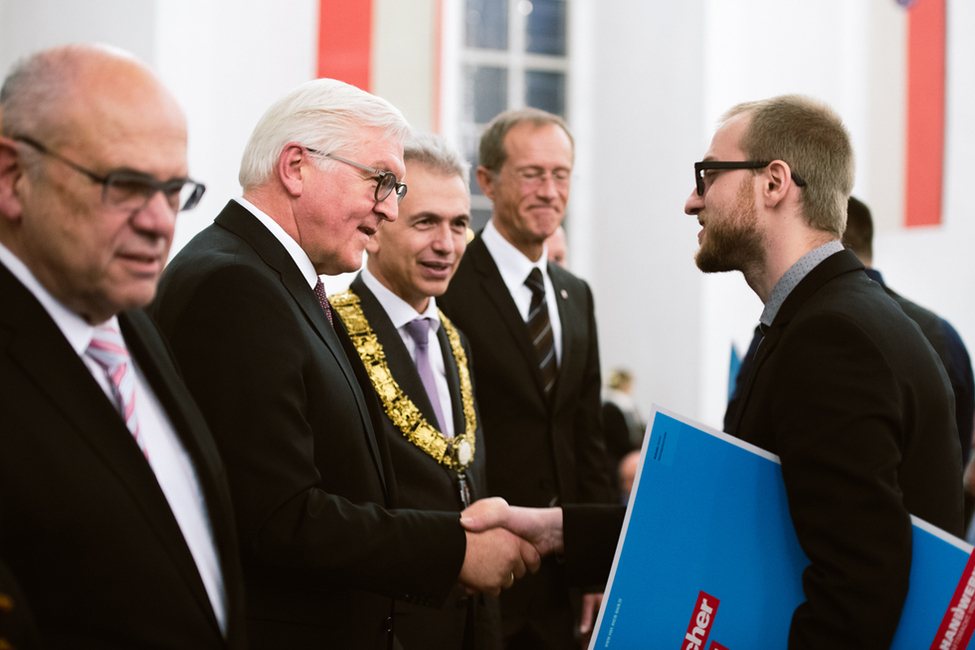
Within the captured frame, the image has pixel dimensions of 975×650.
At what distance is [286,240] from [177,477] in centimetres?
69

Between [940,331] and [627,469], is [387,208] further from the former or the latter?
[627,469]

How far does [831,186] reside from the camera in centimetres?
187

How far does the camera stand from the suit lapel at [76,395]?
109 cm

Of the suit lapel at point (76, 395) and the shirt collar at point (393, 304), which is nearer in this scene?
the suit lapel at point (76, 395)

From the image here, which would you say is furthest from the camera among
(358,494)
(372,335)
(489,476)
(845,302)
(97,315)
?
(489,476)

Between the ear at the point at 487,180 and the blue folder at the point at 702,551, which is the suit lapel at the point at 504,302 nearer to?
the ear at the point at 487,180

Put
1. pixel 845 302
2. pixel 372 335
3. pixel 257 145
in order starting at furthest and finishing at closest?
pixel 372 335 < pixel 257 145 < pixel 845 302

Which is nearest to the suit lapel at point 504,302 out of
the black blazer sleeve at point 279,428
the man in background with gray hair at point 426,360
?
the man in background with gray hair at point 426,360

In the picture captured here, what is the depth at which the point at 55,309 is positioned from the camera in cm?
116

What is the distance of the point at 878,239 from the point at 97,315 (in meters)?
7.08

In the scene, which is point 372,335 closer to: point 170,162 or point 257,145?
point 257,145

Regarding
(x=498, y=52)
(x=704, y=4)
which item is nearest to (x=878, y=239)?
(x=704, y=4)

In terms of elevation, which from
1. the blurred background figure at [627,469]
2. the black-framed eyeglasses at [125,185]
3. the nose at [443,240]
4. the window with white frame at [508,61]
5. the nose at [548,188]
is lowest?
the blurred background figure at [627,469]

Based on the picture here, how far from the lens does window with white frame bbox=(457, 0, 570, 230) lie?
954 centimetres
